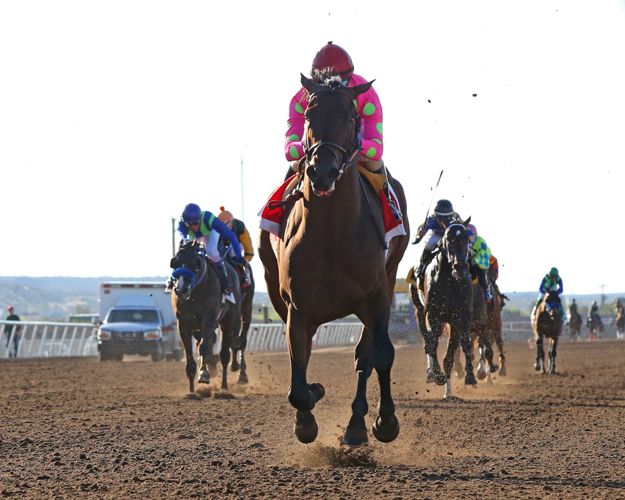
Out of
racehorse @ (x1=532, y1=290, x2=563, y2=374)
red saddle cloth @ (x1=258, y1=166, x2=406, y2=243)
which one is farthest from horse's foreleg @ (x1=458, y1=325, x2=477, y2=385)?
racehorse @ (x1=532, y1=290, x2=563, y2=374)

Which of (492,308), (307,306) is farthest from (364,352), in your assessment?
(492,308)

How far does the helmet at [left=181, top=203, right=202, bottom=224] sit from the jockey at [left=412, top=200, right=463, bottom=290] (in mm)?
3433

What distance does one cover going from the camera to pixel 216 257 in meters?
14.3

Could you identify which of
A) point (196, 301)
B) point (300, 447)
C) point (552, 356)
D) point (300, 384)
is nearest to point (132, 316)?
point (552, 356)

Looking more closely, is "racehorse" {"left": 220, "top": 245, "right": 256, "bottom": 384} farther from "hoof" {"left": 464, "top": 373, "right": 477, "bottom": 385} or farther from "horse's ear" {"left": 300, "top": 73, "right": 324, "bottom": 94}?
"horse's ear" {"left": 300, "top": 73, "right": 324, "bottom": 94}

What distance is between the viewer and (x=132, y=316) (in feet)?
93.5

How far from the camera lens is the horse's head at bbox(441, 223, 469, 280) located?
1255 cm

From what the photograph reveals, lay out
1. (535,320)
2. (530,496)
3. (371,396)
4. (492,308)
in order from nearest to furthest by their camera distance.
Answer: (530,496), (371,396), (492,308), (535,320)

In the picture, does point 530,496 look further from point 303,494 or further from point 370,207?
point 370,207

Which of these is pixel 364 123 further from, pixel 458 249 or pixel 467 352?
pixel 467 352

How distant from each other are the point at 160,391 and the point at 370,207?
9.05 metres

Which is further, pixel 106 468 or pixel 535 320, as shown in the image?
pixel 535 320

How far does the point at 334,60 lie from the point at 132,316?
2264cm

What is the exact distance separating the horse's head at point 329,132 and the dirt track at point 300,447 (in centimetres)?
199
